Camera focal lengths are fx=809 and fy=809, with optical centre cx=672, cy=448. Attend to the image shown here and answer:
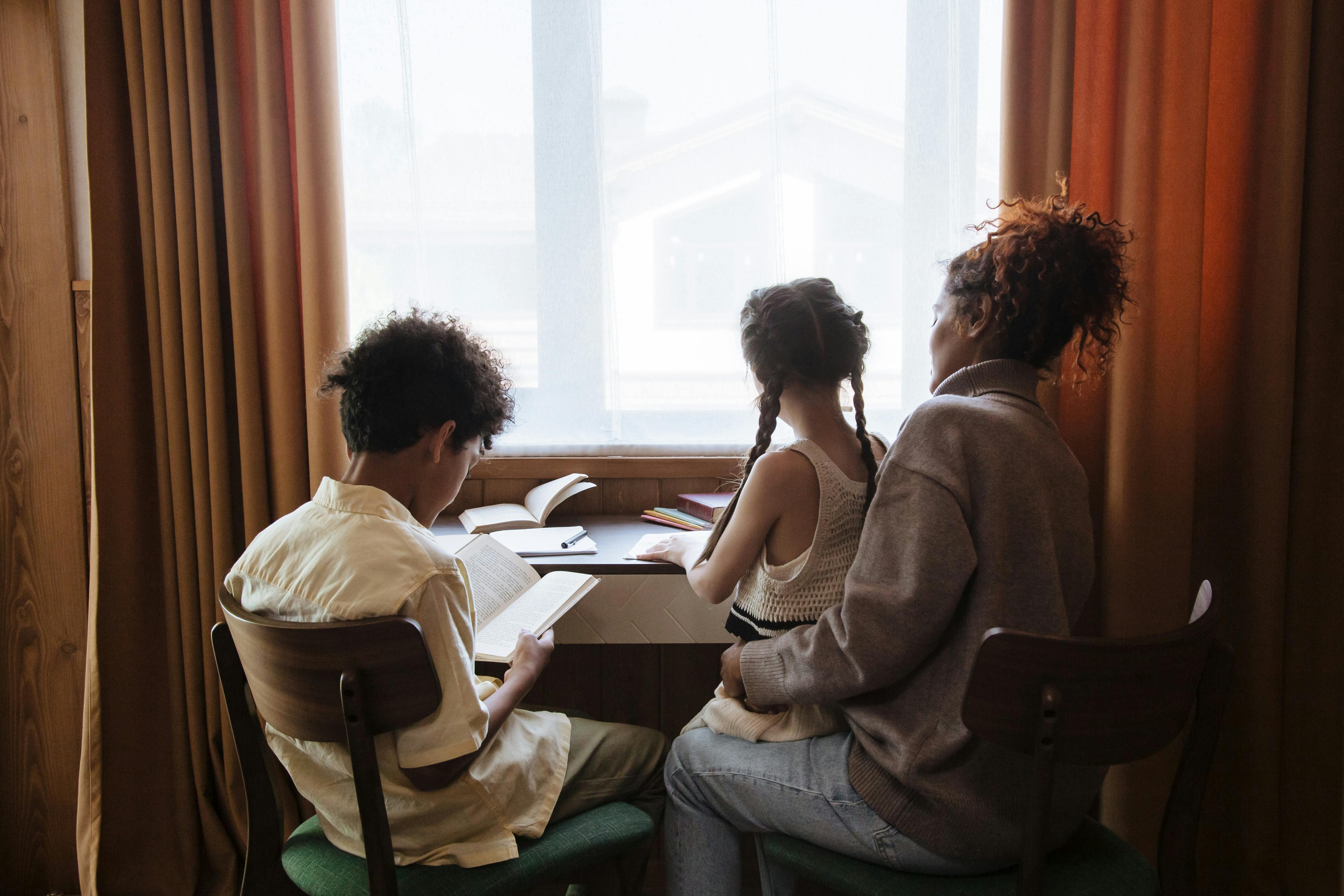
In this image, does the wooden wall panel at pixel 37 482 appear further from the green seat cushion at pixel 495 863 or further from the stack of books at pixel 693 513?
the stack of books at pixel 693 513

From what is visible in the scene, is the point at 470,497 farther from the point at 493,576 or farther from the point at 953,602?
the point at 953,602

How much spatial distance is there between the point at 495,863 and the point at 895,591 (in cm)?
58

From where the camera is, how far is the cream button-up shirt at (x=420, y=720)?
0.88 m

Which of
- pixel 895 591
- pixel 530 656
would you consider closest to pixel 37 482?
pixel 530 656

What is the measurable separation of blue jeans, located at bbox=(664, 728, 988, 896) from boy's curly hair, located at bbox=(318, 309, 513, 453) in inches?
21.7

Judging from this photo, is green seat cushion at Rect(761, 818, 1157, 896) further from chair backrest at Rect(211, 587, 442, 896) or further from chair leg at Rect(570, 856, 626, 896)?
chair backrest at Rect(211, 587, 442, 896)

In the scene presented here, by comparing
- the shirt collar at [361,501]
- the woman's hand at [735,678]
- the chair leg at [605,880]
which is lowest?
the chair leg at [605,880]

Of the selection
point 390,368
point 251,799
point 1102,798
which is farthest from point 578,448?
point 1102,798

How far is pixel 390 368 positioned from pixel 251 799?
59 cm

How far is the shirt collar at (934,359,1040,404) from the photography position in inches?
41.8

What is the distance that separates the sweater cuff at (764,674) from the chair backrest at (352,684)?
1.46 feet

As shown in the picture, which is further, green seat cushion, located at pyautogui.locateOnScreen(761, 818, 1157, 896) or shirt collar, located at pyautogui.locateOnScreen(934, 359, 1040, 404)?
shirt collar, located at pyautogui.locateOnScreen(934, 359, 1040, 404)

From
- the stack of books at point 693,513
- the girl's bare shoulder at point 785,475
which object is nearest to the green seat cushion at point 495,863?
the girl's bare shoulder at point 785,475

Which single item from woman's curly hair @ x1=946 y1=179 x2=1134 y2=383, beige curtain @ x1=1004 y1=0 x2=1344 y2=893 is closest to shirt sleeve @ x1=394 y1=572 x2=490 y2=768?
woman's curly hair @ x1=946 y1=179 x2=1134 y2=383
